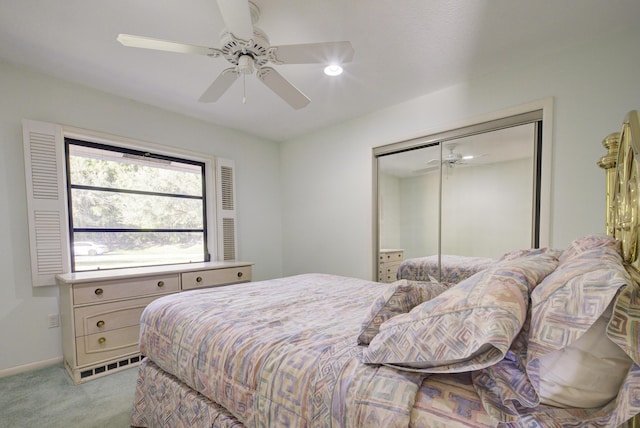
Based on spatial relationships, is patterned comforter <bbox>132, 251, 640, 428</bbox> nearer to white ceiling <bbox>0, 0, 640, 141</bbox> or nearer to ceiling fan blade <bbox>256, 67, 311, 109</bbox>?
ceiling fan blade <bbox>256, 67, 311, 109</bbox>

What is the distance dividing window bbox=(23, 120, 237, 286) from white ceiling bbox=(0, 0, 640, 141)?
0.64 meters

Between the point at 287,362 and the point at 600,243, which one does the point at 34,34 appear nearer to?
the point at 287,362

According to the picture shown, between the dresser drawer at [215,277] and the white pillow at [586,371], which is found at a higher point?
the white pillow at [586,371]

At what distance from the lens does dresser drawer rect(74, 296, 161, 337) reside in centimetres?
219

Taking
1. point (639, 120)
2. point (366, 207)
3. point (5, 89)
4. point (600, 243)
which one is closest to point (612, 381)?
point (600, 243)

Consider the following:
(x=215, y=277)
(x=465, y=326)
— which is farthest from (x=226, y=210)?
(x=465, y=326)

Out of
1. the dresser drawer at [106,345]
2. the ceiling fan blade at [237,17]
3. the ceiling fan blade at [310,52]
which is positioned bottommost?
the dresser drawer at [106,345]

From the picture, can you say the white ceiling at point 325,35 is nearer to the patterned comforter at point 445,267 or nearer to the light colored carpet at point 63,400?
the patterned comforter at point 445,267

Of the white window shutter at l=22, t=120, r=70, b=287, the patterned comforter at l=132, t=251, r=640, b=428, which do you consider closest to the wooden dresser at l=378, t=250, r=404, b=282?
the patterned comforter at l=132, t=251, r=640, b=428

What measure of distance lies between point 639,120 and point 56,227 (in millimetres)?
3670

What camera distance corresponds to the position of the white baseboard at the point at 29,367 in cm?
220

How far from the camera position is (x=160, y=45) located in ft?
4.79

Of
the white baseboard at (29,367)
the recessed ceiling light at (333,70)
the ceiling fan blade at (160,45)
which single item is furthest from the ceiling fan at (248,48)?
the white baseboard at (29,367)

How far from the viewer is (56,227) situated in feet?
7.89
